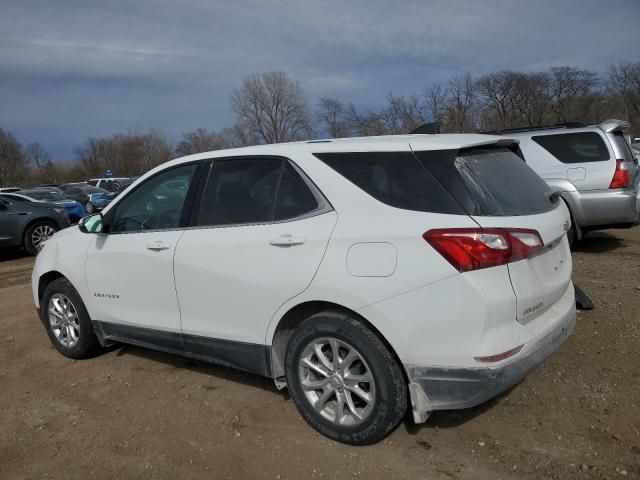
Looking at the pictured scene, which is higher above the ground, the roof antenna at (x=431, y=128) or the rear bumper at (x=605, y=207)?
the roof antenna at (x=431, y=128)

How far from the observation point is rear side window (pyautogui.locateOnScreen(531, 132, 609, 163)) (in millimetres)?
6996

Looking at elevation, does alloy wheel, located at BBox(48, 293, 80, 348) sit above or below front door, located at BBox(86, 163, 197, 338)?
below

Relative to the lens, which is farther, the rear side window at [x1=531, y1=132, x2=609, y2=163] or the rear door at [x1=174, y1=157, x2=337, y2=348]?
the rear side window at [x1=531, y1=132, x2=609, y2=163]

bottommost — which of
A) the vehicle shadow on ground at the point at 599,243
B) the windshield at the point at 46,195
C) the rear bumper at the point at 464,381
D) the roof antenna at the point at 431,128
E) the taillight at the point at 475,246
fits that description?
the vehicle shadow on ground at the point at 599,243

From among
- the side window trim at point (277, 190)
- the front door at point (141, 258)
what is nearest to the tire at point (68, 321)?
the front door at point (141, 258)

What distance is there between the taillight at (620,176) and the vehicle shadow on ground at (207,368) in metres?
5.58

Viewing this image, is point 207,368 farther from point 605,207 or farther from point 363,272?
point 605,207

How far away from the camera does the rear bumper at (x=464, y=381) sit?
2484mm

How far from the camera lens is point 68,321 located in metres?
4.46

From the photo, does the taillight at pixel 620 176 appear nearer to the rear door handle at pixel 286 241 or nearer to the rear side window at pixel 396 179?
the rear side window at pixel 396 179

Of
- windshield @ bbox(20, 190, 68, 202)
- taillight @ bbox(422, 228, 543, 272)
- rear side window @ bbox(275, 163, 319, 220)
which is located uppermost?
rear side window @ bbox(275, 163, 319, 220)

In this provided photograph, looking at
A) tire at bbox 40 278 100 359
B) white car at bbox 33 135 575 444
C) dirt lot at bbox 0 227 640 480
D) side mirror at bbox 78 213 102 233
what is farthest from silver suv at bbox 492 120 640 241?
tire at bbox 40 278 100 359

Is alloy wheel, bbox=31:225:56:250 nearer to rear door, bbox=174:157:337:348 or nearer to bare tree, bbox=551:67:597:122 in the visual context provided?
rear door, bbox=174:157:337:348

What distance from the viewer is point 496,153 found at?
3055mm
